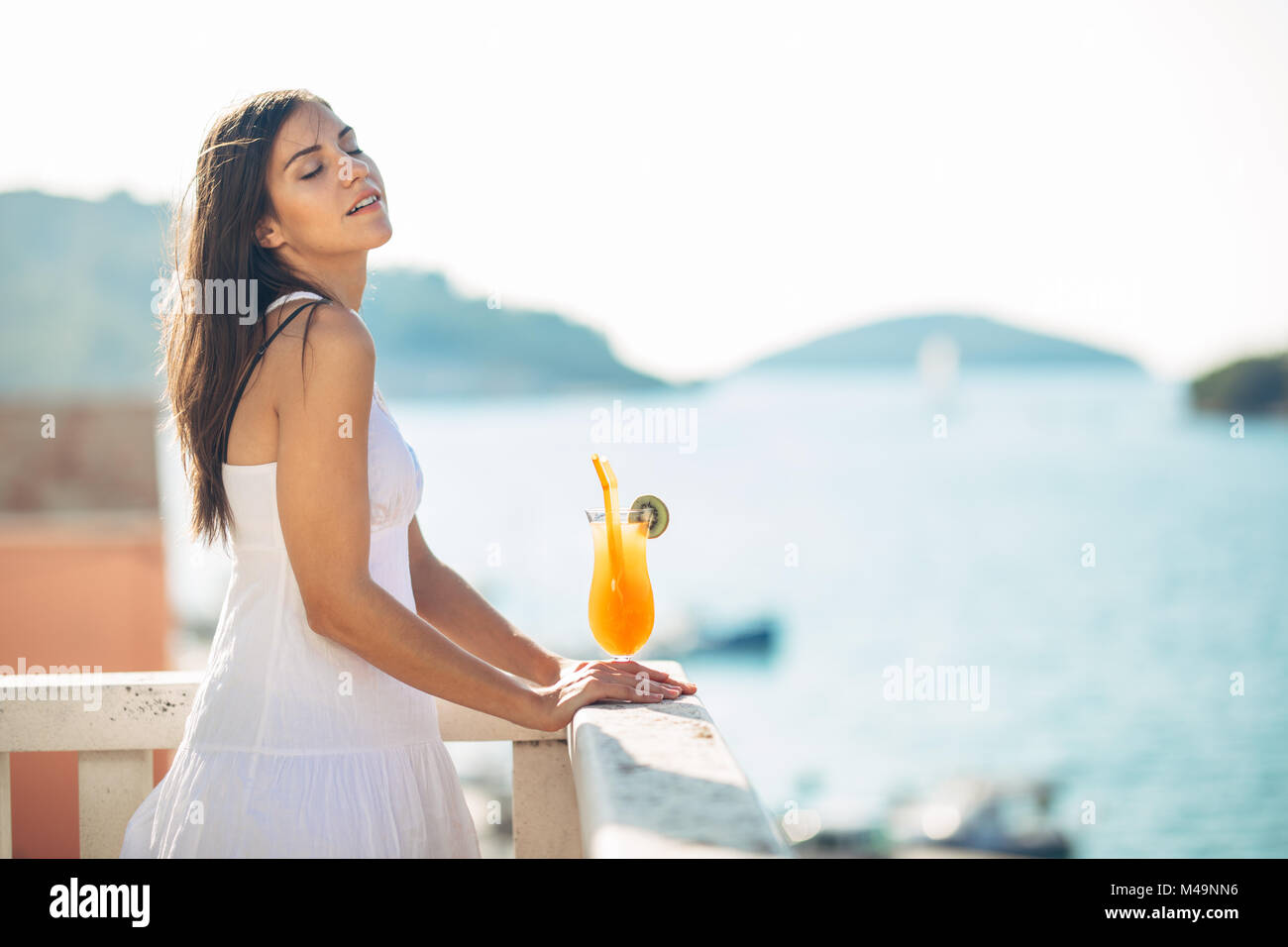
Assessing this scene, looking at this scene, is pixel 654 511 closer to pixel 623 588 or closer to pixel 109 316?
pixel 623 588

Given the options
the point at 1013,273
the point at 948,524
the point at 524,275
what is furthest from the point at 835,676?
the point at 1013,273

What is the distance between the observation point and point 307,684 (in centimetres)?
162

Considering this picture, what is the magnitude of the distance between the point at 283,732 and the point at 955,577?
182 ft

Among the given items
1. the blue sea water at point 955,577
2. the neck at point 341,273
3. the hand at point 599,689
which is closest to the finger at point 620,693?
the hand at point 599,689

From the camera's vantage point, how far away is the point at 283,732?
5.27 feet

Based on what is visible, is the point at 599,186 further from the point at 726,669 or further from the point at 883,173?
the point at 726,669

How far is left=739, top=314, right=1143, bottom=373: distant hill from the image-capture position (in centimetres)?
7900

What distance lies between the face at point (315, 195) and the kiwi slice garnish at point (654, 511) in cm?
60

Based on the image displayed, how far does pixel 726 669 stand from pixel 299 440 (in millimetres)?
42228

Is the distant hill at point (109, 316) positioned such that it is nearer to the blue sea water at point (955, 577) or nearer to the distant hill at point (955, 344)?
the blue sea water at point (955, 577)

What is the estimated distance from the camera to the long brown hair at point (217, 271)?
1617 millimetres

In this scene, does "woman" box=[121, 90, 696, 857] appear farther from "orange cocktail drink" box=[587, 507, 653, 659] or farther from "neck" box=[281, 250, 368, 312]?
"orange cocktail drink" box=[587, 507, 653, 659]

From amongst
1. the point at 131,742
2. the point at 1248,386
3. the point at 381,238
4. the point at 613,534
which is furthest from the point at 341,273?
the point at 1248,386

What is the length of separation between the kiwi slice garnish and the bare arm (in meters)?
0.27
